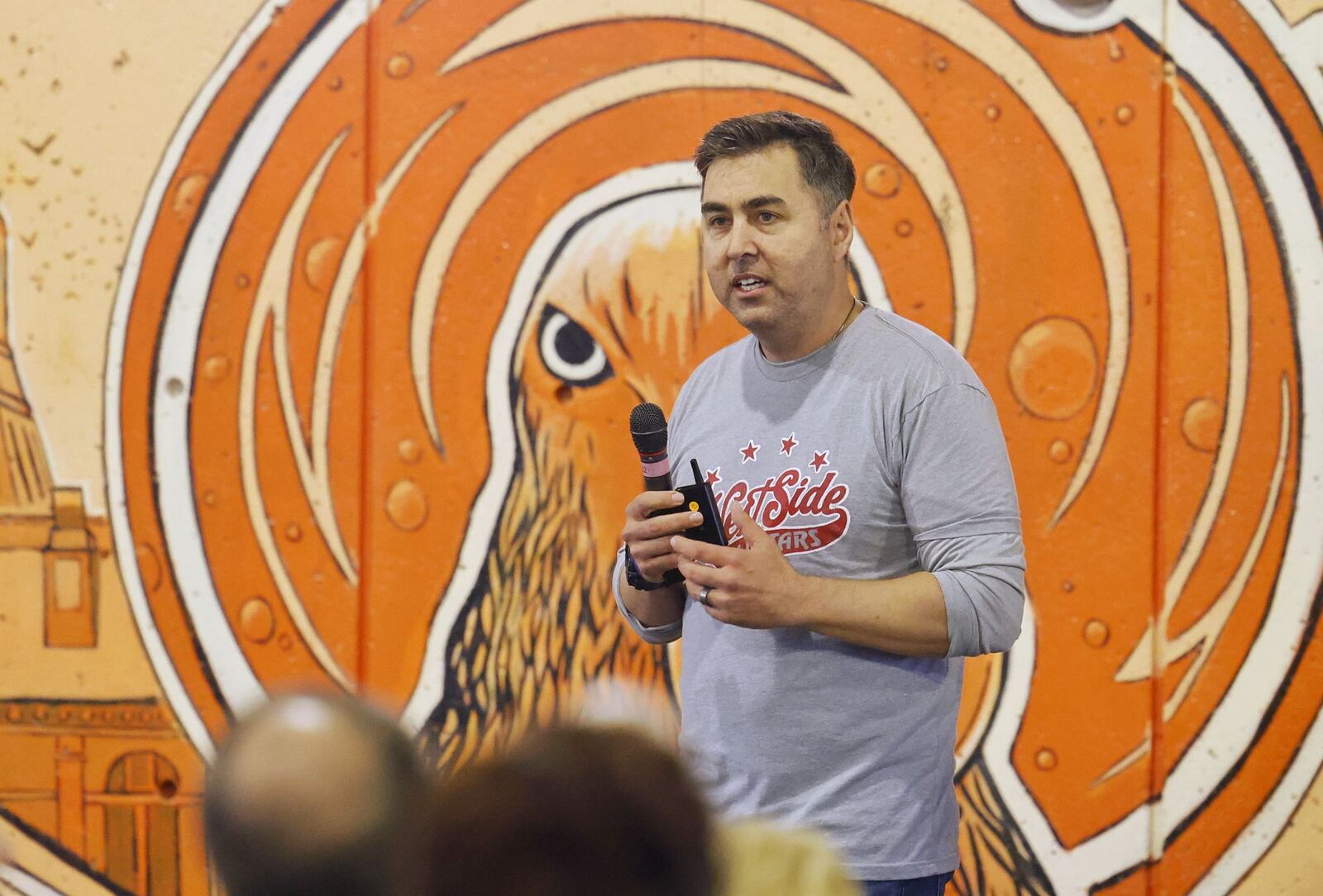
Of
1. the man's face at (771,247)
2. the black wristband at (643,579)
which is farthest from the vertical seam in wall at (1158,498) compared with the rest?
the black wristband at (643,579)

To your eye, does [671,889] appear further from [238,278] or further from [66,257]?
[66,257]

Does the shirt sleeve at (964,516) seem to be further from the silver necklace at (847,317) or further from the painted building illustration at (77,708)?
the painted building illustration at (77,708)

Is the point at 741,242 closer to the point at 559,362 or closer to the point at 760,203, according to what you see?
the point at 760,203

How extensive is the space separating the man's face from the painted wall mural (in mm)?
972

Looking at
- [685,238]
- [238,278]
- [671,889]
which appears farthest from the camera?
[238,278]

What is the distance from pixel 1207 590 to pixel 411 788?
213 cm

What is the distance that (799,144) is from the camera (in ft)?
5.81

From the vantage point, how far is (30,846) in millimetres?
2953

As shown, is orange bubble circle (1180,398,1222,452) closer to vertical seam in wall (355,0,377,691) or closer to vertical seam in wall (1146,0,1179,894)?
vertical seam in wall (1146,0,1179,894)

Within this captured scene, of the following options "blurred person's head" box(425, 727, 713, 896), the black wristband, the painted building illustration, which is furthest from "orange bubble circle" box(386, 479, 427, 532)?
"blurred person's head" box(425, 727, 713, 896)

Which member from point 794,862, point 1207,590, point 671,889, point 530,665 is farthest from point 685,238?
point 671,889

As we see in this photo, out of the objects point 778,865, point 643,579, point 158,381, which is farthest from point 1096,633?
point 158,381

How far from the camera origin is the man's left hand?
154 centimetres

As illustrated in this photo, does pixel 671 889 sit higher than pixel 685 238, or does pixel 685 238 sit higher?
pixel 685 238
